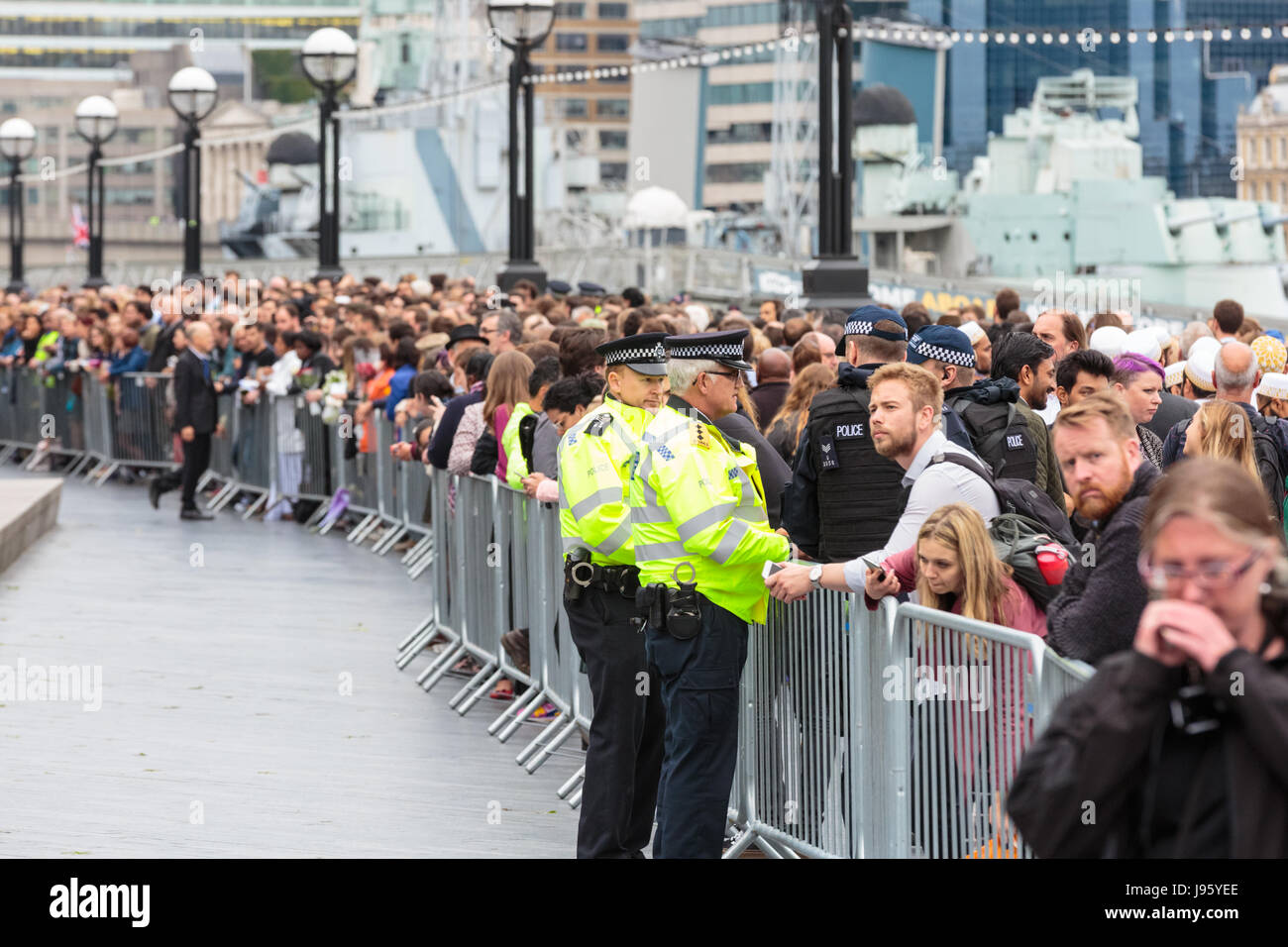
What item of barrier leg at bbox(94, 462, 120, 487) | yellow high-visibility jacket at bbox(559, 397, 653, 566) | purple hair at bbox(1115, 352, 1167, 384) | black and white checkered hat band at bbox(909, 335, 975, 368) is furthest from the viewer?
barrier leg at bbox(94, 462, 120, 487)

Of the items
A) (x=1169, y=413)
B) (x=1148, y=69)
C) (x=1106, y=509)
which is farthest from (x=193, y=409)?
(x=1148, y=69)

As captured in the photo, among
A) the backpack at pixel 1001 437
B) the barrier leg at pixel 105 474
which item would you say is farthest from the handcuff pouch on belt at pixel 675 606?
the barrier leg at pixel 105 474

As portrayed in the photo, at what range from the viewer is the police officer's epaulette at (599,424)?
669cm

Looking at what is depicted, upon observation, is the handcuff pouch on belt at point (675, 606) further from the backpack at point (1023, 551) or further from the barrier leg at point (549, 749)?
the barrier leg at point (549, 749)

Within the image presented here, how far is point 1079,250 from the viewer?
57156 millimetres

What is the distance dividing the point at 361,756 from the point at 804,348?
315 cm

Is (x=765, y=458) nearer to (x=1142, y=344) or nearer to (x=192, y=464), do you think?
(x=1142, y=344)

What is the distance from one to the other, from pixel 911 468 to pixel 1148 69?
16509cm

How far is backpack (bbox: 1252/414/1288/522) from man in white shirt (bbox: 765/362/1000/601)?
206cm

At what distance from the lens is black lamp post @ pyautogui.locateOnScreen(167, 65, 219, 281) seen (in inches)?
1016

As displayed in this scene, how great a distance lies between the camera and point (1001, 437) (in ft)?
24.7

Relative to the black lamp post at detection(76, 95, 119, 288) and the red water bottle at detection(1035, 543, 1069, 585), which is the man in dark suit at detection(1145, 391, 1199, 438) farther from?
the black lamp post at detection(76, 95, 119, 288)

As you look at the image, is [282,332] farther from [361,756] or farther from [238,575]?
[361,756]

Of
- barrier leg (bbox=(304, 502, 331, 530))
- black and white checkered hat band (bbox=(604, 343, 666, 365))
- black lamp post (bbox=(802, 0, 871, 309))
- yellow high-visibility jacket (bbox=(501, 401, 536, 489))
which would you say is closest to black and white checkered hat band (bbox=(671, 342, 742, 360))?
black and white checkered hat band (bbox=(604, 343, 666, 365))
